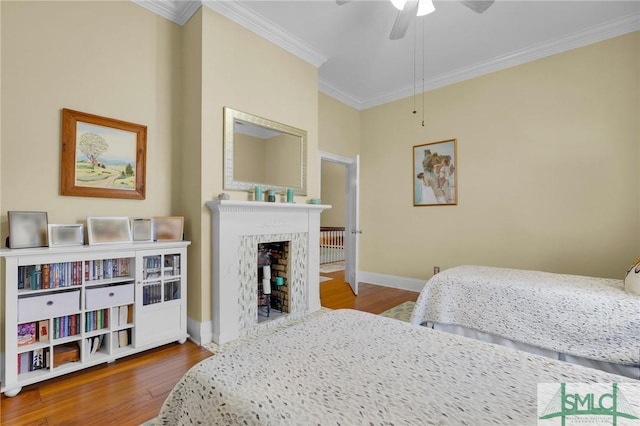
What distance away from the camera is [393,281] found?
4.66 m

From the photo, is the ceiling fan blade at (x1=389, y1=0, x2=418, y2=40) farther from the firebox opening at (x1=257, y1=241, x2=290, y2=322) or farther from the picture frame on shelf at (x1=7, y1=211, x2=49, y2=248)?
the picture frame on shelf at (x1=7, y1=211, x2=49, y2=248)

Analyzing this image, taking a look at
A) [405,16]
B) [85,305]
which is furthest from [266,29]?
[85,305]

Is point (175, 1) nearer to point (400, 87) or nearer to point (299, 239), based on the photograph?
point (299, 239)

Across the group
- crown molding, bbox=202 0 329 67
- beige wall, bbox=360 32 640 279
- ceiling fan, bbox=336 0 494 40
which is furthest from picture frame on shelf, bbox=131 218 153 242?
beige wall, bbox=360 32 640 279

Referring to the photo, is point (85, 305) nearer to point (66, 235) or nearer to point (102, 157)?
point (66, 235)

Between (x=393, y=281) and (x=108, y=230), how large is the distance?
3772mm

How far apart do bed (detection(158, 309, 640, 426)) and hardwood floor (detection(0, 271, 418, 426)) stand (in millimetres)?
1023

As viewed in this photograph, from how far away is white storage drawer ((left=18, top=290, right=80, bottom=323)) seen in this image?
1.91 metres

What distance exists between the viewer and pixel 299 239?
133 inches

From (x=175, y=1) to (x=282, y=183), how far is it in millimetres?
1957

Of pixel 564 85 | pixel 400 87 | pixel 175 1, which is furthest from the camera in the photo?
pixel 400 87

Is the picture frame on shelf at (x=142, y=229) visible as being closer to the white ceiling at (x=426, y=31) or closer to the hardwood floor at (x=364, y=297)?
the white ceiling at (x=426, y=31)

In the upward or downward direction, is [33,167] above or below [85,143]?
below

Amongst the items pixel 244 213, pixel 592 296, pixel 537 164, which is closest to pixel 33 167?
pixel 244 213
